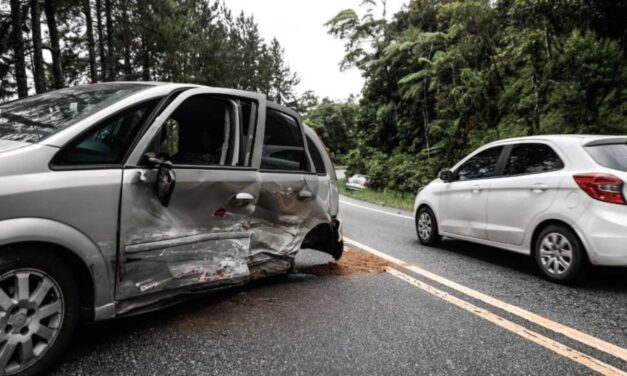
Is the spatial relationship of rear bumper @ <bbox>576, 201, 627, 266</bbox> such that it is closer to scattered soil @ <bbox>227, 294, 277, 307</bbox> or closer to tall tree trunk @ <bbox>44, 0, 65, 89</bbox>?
scattered soil @ <bbox>227, 294, 277, 307</bbox>

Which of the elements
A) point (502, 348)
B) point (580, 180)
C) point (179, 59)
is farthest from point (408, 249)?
point (179, 59)

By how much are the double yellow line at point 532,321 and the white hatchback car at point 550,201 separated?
1142 millimetres

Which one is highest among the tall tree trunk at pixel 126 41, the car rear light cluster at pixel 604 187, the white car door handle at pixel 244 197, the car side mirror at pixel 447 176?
the tall tree trunk at pixel 126 41

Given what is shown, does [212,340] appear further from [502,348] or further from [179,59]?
[179,59]

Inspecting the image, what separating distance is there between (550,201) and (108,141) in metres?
4.44

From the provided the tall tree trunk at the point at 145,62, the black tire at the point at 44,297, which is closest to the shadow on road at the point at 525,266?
the black tire at the point at 44,297

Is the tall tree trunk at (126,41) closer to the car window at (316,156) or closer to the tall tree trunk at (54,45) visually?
the tall tree trunk at (54,45)

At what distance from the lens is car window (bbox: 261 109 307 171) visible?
3945 mm

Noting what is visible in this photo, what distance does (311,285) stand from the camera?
4.29 m

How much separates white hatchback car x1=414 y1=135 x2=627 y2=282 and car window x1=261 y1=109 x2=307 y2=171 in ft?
8.84

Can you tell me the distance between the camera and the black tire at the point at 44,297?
220 centimetres

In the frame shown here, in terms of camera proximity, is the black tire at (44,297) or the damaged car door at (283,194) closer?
the black tire at (44,297)

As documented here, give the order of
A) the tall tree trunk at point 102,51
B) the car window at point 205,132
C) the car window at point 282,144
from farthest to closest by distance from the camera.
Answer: the tall tree trunk at point 102,51 → the car window at point 282,144 → the car window at point 205,132

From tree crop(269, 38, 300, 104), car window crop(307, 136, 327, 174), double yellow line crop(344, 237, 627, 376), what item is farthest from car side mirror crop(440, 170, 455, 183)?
tree crop(269, 38, 300, 104)
